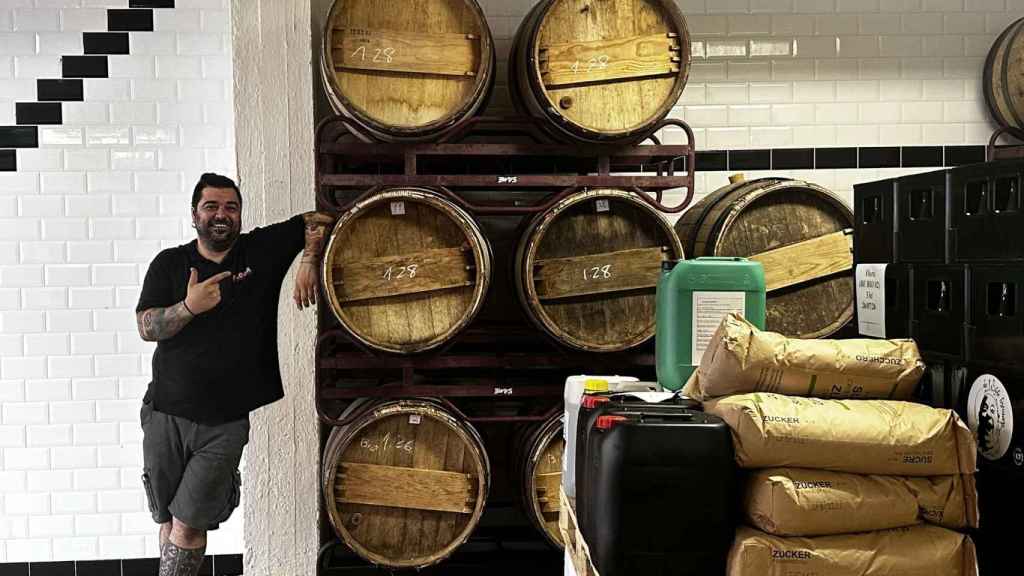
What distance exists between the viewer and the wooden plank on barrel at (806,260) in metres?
3.48

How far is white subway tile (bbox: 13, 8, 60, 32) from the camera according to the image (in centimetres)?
383

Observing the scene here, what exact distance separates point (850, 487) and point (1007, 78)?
118 inches

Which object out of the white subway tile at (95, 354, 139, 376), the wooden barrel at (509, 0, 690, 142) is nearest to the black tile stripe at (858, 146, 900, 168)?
the wooden barrel at (509, 0, 690, 142)

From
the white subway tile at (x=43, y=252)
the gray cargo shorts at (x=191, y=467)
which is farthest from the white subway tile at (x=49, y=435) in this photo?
the white subway tile at (x=43, y=252)

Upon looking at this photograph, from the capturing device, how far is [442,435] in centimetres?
333

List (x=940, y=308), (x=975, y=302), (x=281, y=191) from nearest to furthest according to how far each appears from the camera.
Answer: (x=975, y=302) → (x=940, y=308) → (x=281, y=191)

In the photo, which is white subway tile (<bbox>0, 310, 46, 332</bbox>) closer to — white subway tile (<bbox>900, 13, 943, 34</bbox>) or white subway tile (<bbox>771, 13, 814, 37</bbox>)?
white subway tile (<bbox>771, 13, 814, 37</bbox>)

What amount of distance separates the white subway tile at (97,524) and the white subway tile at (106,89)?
6.13 feet

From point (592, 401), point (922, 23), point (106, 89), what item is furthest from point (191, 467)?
point (922, 23)

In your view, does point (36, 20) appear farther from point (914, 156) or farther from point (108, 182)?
point (914, 156)

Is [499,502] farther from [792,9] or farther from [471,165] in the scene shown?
[792,9]

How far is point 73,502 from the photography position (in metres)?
3.89

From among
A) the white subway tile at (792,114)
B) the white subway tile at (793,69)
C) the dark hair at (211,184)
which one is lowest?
the dark hair at (211,184)

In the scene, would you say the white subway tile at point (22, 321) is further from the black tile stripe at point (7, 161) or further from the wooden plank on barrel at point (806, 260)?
the wooden plank on barrel at point (806, 260)
